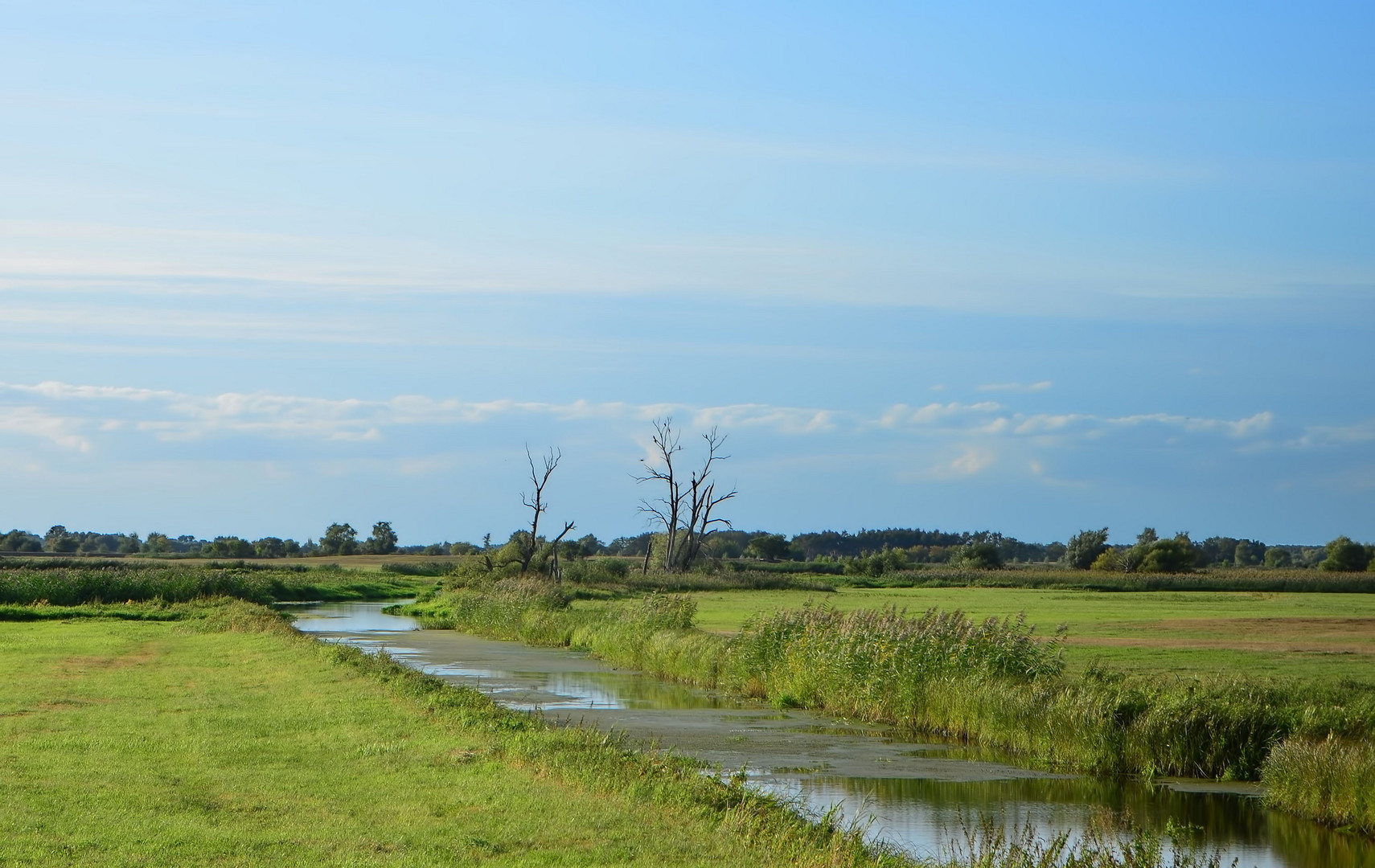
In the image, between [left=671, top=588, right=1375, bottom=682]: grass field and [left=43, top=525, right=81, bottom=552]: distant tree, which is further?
[left=43, top=525, right=81, bottom=552]: distant tree

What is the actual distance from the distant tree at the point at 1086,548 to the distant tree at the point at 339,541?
93353 mm

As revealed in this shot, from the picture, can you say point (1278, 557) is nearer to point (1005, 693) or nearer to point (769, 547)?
point (769, 547)

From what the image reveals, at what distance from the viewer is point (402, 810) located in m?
13.0

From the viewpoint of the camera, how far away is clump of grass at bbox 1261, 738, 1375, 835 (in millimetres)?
15594

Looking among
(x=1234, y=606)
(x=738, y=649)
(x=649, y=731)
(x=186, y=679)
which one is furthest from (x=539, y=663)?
(x=1234, y=606)

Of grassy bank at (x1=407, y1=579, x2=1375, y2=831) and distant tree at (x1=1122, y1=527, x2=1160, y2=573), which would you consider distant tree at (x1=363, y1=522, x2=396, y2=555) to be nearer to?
distant tree at (x1=1122, y1=527, x2=1160, y2=573)

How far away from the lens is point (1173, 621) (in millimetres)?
46375

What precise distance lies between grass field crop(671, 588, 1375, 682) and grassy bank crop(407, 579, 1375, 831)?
2198mm

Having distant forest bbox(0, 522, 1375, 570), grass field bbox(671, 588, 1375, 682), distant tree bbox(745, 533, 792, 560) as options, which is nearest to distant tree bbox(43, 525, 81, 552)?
distant forest bbox(0, 522, 1375, 570)

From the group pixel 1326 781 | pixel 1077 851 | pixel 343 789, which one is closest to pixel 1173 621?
pixel 1326 781

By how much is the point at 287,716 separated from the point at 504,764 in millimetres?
5752

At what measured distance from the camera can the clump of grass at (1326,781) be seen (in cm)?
1559

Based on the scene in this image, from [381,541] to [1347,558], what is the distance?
118 m

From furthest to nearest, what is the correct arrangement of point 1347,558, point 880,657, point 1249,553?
point 1249,553
point 1347,558
point 880,657
